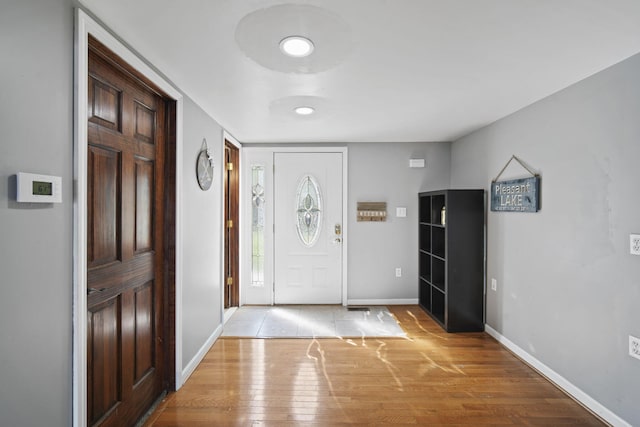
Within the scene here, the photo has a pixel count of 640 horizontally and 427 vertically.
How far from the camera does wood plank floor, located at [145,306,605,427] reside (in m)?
2.17

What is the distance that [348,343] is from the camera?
3320 millimetres

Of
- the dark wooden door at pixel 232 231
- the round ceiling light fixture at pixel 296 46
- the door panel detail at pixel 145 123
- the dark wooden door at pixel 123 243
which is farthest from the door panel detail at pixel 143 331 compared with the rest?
the dark wooden door at pixel 232 231

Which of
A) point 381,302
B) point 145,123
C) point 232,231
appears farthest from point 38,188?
point 381,302

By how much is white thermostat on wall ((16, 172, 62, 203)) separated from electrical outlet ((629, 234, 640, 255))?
2.98m

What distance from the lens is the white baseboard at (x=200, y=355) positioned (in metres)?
2.62

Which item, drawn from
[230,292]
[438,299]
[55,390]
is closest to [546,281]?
[438,299]

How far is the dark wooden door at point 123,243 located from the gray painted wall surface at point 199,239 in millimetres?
245

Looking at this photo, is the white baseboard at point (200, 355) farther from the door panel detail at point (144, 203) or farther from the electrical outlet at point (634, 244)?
the electrical outlet at point (634, 244)

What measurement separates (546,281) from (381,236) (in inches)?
84.8

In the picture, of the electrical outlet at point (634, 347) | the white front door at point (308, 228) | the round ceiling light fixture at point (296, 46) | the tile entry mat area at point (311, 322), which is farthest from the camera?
the white front door at point (308, 228)

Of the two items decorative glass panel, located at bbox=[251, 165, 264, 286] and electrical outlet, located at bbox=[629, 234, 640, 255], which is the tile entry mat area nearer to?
decorative glass panel, located at bbox=[251, 165, 264, 286]

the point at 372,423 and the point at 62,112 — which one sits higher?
the point at 62,112

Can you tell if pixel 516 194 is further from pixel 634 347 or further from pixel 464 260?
pixel 634 347

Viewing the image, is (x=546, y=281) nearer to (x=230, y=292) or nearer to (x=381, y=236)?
(x=381, y=236)
